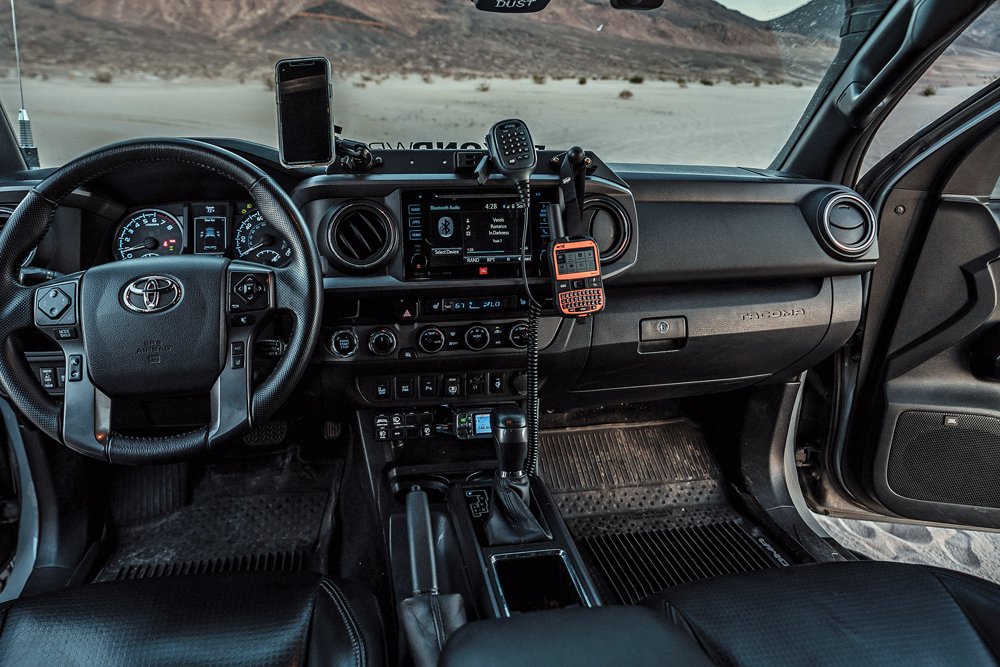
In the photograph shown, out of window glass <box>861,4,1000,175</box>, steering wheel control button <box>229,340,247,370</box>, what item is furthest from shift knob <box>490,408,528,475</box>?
window glass <box>861,4,1000,175</box>

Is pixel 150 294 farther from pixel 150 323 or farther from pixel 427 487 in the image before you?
pixel 427 487

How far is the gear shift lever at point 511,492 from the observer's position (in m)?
1.70

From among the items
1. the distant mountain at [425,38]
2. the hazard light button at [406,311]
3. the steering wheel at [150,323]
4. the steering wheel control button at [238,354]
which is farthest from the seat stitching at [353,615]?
the distant mountain at [425,38]

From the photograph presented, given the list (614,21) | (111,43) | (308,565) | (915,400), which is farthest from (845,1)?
(308,565)

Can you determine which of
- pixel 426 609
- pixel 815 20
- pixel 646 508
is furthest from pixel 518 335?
pixel 815 20

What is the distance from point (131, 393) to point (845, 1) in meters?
2.29

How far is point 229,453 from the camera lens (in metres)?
2.46

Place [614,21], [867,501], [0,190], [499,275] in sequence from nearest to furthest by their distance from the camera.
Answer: [0,190] → [499,275] → [614,21] → [867,501]

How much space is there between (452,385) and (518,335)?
24 centimetres

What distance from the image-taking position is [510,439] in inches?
70.1

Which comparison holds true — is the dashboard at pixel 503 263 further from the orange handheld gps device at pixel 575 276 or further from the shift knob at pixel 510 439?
the shift knob at pixel 510 439

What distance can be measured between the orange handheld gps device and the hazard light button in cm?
39

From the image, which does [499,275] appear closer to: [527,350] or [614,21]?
[527,350]

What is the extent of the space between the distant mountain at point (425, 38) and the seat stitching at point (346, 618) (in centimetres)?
141
